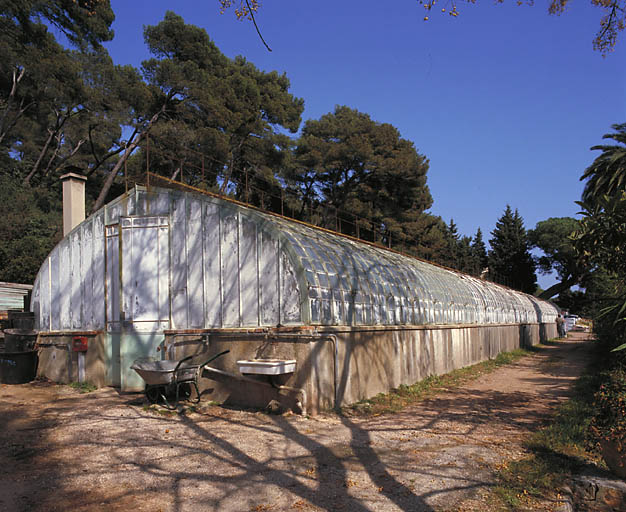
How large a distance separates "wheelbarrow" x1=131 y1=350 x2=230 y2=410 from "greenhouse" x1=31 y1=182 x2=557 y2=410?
2.62 ft

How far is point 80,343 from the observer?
1383 centimetres

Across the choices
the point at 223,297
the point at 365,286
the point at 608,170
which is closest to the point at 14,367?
the point at 223,297

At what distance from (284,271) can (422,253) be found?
3712 centimetres

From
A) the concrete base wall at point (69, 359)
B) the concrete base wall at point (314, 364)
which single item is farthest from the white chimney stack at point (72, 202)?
the concrete base wall at point (314, 364)

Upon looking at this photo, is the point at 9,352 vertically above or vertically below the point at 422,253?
below

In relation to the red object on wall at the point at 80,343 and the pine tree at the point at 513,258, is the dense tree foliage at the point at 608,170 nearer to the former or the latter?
the red object on wall at the point at 80,343

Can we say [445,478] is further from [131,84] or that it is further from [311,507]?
[131,84]

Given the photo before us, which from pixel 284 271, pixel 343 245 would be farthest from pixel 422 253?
pixel 284 271

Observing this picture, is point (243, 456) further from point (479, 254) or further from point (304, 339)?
point (479, 254)

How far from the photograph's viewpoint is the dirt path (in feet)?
19.7

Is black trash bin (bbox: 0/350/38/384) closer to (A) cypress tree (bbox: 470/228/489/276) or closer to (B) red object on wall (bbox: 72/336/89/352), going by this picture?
(B) red object on wall (bbox: 72/336/89/352)

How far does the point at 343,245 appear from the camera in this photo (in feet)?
49.7

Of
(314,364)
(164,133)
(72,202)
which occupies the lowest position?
(314,364)

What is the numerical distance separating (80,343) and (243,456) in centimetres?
803
